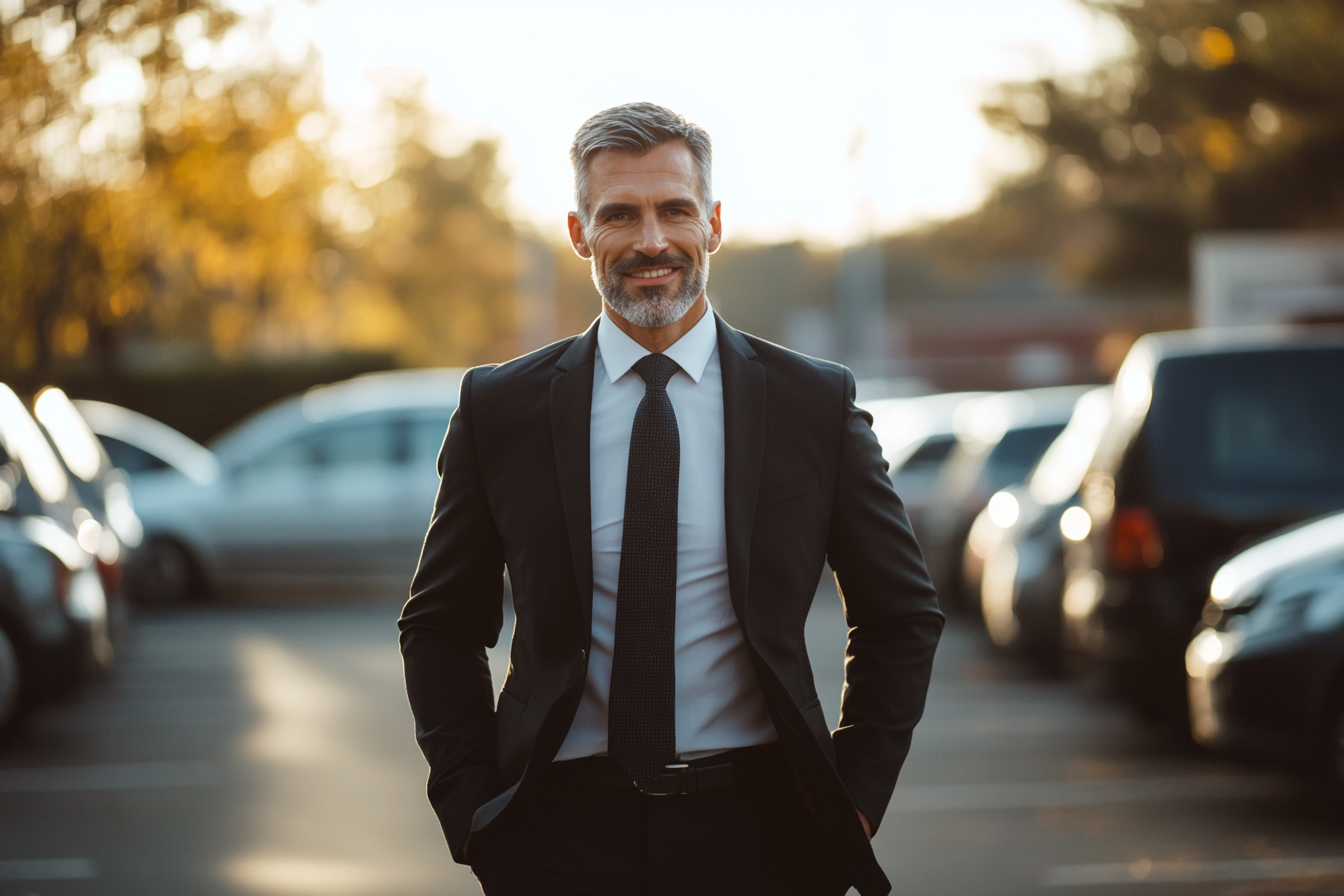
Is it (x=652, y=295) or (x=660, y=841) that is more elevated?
(x=652, y=295)

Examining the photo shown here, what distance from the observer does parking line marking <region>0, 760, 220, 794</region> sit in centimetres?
762

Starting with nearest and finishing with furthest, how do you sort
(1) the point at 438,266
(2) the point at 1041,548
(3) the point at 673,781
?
(3) the point at 673,781, (2) the point at 1041,548, (1) the point at 438,266

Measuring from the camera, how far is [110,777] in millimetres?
7852

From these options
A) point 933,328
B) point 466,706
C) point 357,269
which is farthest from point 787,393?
point 933,328

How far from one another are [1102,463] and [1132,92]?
25.2m

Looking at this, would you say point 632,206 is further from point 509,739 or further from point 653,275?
point 509,739

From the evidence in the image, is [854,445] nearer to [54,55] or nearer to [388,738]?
[388,738]

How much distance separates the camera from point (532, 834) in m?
2.62

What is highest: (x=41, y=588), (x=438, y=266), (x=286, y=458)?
(x=438, y=266)

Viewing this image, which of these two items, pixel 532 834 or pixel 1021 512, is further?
pixel 1021 512

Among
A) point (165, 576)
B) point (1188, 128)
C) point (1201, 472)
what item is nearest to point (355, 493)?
point (165, 576)

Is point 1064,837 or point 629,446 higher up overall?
point 629,446

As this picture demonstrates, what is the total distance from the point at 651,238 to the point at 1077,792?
526cm

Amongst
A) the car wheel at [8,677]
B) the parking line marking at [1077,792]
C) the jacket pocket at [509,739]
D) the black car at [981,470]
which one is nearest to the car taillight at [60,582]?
the car wheel at [8,677]
